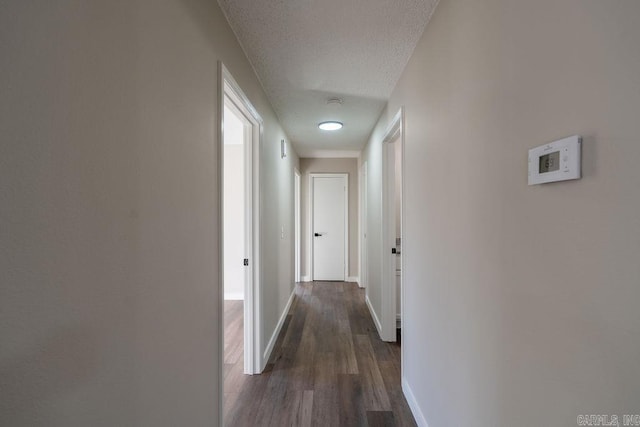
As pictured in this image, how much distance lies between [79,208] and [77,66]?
0.32m

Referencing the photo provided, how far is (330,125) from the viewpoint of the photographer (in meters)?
3.62

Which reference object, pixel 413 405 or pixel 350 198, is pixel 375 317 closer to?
pixel 413 405

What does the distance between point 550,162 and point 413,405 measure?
1.91m

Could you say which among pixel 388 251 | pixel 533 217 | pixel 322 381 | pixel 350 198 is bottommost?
pixel 322 381

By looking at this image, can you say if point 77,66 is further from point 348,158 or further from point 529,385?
point 348,158

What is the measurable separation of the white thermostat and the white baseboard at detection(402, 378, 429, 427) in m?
1.66

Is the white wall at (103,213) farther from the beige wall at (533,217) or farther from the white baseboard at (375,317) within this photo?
the white baseboard at (375,317)

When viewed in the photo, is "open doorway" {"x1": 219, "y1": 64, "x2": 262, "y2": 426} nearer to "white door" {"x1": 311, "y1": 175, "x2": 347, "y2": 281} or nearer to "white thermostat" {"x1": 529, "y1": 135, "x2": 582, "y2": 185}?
"white thermostat" {"x1": 529, "y1": 135, "x2": 582, "y2": 185}

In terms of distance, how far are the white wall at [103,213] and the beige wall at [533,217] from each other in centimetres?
114

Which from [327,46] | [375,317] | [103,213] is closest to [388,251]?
[375,317]

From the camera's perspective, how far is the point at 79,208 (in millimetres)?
676

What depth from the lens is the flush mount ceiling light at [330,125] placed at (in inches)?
141

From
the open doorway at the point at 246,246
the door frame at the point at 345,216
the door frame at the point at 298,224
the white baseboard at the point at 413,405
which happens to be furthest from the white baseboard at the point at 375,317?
the door frame at the point at 298,224

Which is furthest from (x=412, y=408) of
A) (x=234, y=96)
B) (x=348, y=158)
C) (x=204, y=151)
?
(x=348, y=158)
